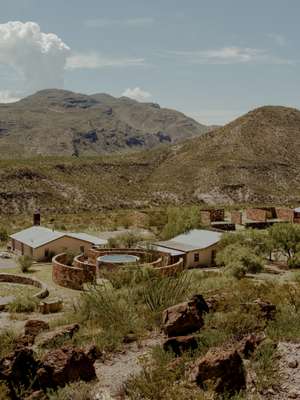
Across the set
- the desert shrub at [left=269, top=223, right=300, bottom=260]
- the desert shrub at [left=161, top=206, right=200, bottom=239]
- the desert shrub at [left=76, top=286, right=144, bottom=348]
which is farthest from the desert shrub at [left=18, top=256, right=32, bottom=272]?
the desert shrub at [left=76, top=286, right=144, bottom=348]

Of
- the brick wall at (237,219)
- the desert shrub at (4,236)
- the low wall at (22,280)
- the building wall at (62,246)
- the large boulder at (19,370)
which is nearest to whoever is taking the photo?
the large boulder at (19,370)

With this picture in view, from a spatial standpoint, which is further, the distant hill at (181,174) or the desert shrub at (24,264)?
the distant hill at (181,174)

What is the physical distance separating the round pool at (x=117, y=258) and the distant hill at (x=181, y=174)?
42127 mm

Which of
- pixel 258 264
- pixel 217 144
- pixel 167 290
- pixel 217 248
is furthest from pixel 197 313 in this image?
pixel 217 144

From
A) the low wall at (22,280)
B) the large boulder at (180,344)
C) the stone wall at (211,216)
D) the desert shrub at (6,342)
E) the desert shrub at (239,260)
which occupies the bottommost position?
the low wall at (22,280)

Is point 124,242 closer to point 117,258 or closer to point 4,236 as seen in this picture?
point 117,258

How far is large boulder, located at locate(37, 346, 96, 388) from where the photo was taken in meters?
10.1

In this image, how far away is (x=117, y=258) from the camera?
31688 millimetres

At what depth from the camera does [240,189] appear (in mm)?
89438

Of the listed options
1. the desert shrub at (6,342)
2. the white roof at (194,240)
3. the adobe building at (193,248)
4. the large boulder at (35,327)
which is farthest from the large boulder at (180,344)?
the white roof at (194,240)

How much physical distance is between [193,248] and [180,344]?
25769 millimetres

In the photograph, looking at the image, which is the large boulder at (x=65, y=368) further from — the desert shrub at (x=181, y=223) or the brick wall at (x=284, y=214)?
the brick wall at (x=284, y=214)

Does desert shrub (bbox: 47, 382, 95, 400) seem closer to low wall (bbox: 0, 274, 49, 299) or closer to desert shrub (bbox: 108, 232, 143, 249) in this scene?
low wall (bbox: 0, 274, 49, 299)

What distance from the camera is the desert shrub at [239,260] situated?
30.6 meters
